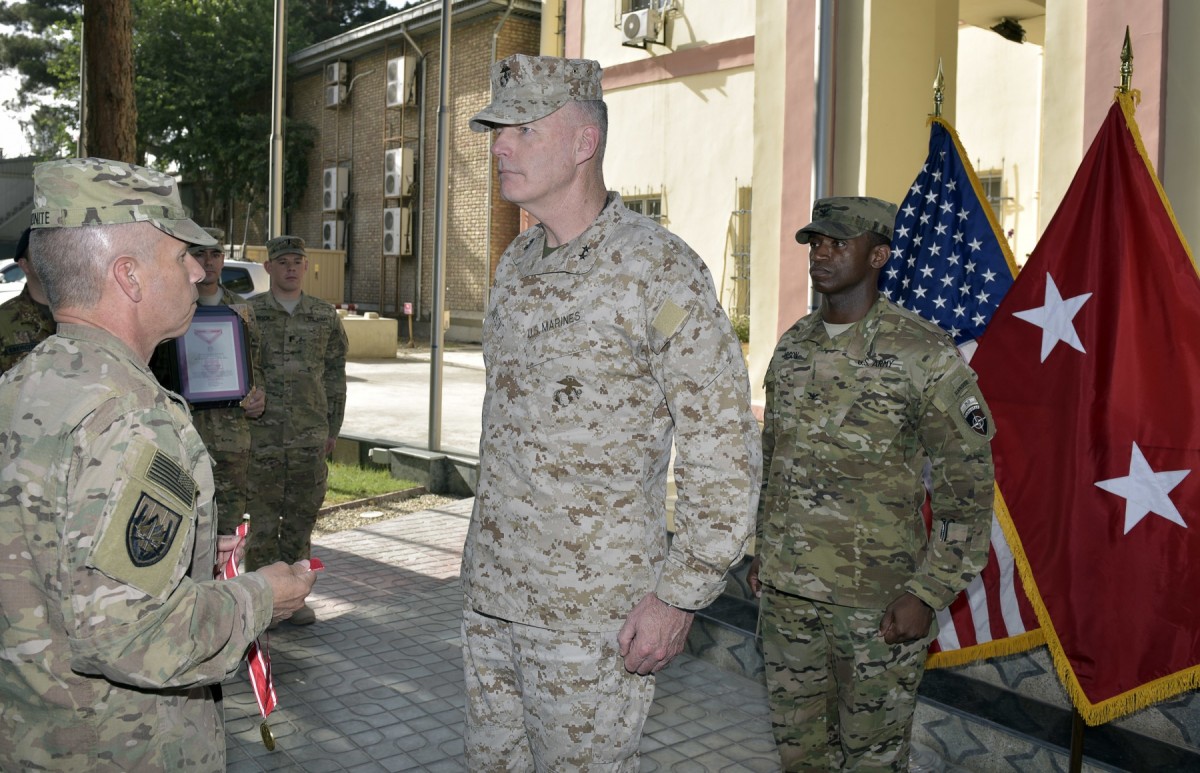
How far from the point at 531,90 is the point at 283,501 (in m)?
4.25

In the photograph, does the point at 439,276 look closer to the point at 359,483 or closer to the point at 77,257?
the point at 359,483

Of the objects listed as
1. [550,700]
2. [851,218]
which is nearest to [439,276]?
[851,218]

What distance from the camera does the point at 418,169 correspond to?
26.9 metres

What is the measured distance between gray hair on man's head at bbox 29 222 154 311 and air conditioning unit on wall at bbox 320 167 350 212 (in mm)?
28374

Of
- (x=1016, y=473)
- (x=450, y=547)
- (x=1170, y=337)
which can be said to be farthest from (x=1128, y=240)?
(x=450, y=547)

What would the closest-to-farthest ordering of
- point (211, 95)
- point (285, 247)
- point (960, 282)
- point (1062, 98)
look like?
1. point (960, 282)
2. point (1062, 98)
3. point (285, 247)
4. point (211, 95)

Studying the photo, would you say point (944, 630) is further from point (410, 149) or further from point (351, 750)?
point (410, 149)

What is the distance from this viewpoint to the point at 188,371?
4961 mm

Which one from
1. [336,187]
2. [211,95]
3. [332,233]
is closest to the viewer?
[336,187]

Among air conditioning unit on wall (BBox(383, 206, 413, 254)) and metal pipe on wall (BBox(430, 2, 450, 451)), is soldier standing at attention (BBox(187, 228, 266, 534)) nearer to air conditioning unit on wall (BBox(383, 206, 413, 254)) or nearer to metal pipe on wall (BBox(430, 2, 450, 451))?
metal pipe on wall (BBox(430, 2, 450, 451))

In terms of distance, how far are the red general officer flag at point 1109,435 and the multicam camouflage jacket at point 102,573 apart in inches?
108

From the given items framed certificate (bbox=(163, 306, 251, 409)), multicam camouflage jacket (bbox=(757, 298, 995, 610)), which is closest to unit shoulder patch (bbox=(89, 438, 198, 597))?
multicam camouflage jacket (bbox=(757, 298, 995, 610))

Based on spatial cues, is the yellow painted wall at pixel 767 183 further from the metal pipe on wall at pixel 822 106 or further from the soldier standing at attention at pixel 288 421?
the soldier standing at attention at pixel 288 421

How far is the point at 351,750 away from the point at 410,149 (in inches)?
961
